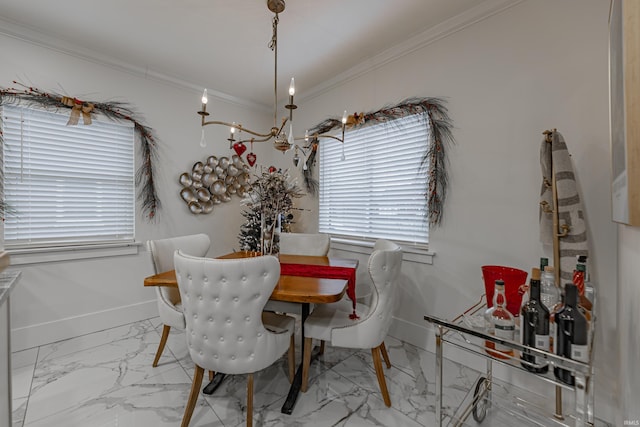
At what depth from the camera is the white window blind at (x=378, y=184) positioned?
8.51 feet

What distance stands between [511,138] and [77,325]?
416cm

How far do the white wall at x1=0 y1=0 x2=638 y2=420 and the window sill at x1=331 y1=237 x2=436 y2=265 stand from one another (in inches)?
2.7

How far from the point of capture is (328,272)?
2.03m

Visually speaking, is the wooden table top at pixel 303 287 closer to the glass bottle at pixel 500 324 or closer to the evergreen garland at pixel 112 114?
the glass bottle at pixel 500 324

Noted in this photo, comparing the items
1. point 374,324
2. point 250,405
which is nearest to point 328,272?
point 374,324

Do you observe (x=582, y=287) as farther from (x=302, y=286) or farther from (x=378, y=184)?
(x=378, y=184)

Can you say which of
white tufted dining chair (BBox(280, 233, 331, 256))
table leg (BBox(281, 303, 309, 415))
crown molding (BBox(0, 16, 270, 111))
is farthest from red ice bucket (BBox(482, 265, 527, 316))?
crown molding (BBox(0, 16, 270, 111))

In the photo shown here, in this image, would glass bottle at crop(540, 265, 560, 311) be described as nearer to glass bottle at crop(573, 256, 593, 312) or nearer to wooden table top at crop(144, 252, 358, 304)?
glass bottle at crop(573, 256, 593, 312)

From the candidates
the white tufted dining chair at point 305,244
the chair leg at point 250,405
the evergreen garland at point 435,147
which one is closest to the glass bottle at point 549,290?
the evergreen garland at point 435,147

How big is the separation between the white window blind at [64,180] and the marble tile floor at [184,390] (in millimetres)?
1059

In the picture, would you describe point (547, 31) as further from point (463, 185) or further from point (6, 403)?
point (6, 403)

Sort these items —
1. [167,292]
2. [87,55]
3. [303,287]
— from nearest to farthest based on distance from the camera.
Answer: [303,287] < [167,292] < [87,55]

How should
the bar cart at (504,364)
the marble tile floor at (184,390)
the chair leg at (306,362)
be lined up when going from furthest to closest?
the chair leg at (306,362), the marble tile floor at (184,390), the bar cart at (504,364)

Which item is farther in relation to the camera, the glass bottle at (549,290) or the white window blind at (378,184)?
the white window blind at (378,184)
